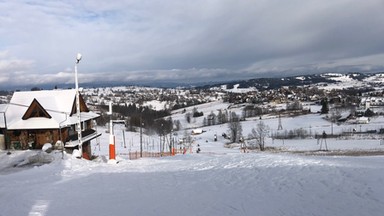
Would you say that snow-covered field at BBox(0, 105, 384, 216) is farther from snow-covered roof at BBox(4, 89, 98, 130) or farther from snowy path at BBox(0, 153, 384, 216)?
snow-covered roof at BBox(4, 89, 98, 130)

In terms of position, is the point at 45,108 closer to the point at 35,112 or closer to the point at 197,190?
the point at 35,112

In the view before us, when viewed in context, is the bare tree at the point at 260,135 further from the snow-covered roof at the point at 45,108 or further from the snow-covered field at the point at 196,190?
the snow-covered field at the point at 196,190

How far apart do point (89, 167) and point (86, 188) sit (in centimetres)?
498

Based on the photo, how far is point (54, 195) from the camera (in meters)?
11.1

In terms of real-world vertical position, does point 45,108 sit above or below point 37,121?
above

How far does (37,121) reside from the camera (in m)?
29.1

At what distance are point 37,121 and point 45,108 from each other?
1.34 m

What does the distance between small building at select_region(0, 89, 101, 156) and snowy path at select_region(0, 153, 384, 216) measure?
1332cm

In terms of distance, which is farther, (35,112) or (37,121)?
(35,112)

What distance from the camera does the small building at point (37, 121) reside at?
28.7 metres

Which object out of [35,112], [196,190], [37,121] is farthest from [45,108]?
[196,190]

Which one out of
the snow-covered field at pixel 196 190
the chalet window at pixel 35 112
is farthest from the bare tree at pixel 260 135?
the snow-covered field at pixel 196 190

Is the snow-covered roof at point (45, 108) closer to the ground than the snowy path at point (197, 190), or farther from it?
farther from it

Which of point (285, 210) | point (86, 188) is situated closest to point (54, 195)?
point (86, 188)
